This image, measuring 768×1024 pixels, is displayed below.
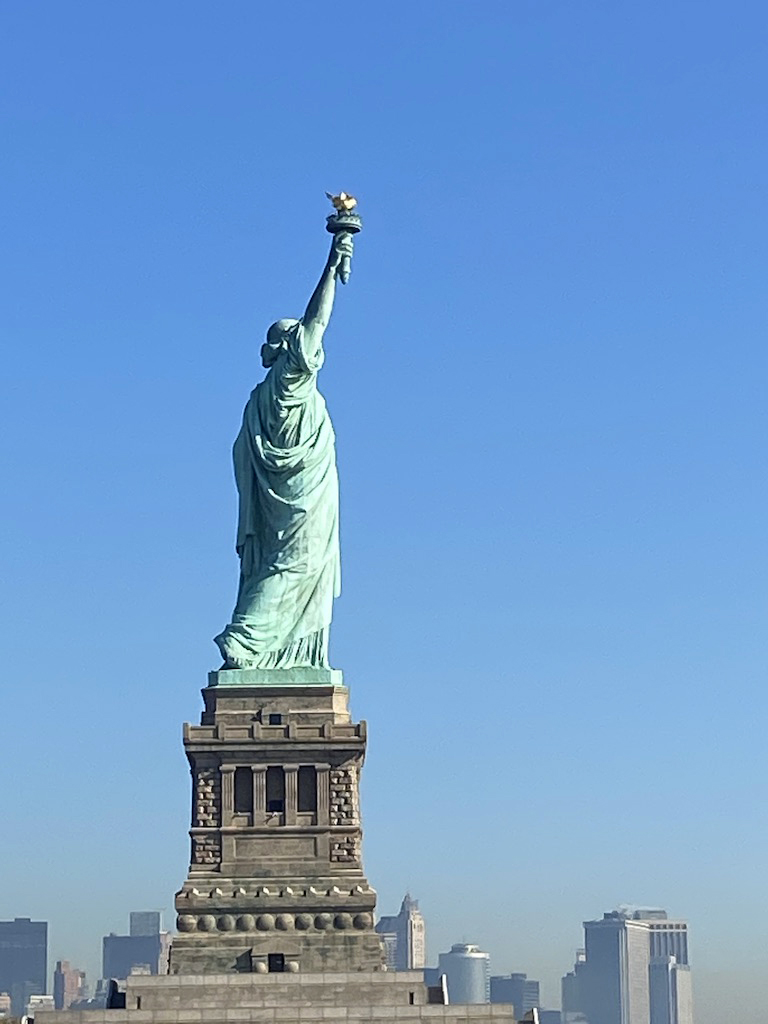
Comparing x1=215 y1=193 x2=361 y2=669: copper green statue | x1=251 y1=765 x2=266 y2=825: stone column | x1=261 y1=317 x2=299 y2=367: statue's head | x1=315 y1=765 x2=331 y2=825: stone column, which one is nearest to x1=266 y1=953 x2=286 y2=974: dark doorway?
x1=251 y1=765 x2=266 y2=825: stone column

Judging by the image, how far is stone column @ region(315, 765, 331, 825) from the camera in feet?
207

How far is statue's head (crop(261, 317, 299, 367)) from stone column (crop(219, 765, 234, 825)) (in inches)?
427

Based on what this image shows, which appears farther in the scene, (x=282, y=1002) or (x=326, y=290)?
(x=326, y=290)

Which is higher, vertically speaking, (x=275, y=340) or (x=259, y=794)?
(x=275, y=340)

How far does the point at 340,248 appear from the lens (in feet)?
217

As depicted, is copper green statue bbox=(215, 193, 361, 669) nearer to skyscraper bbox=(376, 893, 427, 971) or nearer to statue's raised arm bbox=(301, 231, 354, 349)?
statue's raised arm bbox=(301, 231, 354, 349)

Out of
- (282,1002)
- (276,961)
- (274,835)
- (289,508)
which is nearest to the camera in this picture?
(282,1002)

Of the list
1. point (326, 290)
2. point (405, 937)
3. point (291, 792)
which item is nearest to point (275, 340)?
point (326, 290)

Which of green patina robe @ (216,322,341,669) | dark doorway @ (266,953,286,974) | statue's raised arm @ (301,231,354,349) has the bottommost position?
dark doorway @ (266,953,286,974)

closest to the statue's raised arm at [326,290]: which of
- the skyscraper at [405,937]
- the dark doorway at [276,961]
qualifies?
the dark doorway at [276,961]

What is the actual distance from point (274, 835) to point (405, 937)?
100969 mm

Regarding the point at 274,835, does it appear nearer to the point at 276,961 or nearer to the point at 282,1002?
the point at 276,961

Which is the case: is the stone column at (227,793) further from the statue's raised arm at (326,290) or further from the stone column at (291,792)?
the statue's raised arm at (326,290)

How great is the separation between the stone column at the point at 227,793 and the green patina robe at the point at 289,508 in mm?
3826
